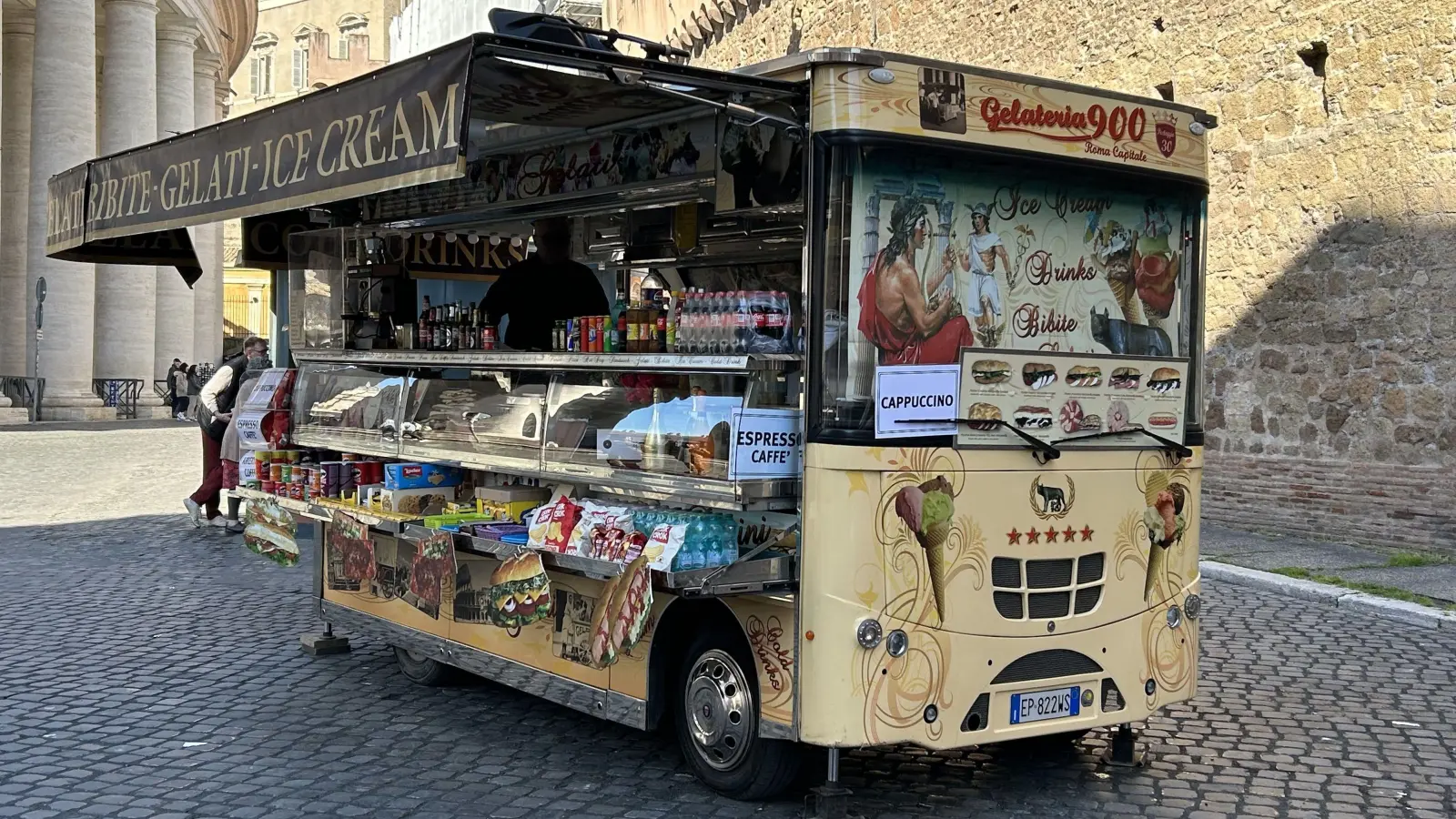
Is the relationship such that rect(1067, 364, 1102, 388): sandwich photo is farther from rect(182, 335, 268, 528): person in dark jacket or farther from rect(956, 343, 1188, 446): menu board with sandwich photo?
rect(182, 335, 268, 528): person in dark jacket

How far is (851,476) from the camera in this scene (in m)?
5.23

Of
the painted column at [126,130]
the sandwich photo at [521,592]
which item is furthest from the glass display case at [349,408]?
the painted column at [126,130]

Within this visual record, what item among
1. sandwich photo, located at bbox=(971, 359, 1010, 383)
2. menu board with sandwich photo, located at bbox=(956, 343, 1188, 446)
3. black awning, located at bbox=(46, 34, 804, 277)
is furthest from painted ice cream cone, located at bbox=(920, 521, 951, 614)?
black awning, located at bbox=(46, 34, 804, 277)

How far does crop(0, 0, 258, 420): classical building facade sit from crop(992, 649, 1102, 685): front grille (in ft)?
91.4

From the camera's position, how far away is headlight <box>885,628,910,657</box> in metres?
5.32

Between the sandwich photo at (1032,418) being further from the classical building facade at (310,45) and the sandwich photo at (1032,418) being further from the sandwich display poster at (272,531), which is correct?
the classical building facade at (310,45)

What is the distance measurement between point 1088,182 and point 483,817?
3.23m

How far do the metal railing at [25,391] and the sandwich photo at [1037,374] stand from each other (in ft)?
111

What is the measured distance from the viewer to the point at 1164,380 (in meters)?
6.03

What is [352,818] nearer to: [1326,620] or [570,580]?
[570,580]

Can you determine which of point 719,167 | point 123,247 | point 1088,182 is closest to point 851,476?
point 1088,182

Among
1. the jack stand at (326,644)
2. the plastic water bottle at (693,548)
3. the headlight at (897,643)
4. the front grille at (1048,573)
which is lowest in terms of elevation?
the jack stand at (326,644)

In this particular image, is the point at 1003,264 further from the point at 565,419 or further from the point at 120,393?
the point at 120,393

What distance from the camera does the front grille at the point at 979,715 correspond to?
18.1 feet
